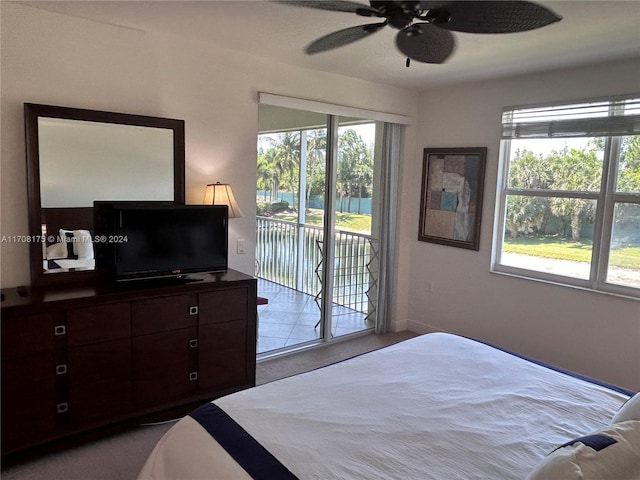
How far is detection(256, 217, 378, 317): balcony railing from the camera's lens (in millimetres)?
4457

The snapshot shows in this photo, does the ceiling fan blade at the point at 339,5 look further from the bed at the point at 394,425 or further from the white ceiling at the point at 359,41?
the bed at the point at 394,425

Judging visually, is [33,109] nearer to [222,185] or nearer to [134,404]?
[222,185]

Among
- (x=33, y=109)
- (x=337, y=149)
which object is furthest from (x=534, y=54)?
(x=33, y=109)

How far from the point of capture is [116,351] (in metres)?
2.54

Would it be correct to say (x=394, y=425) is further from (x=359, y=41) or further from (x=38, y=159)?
(x=38, y=159)

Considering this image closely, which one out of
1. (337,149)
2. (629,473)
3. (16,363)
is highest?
(337,149)

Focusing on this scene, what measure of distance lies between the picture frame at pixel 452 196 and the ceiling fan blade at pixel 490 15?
2.36m

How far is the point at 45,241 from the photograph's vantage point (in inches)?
105

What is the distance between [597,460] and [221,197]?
261 cm

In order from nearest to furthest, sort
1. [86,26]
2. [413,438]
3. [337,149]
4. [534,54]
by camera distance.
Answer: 1. [413,438]
2. [86,26]
3. [534,54]
4. [337,149]

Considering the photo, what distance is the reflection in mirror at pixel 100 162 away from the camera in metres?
2.64

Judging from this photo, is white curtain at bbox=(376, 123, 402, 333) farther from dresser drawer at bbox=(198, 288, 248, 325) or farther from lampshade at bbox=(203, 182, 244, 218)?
dresser drawer at bbox=(198, 288, 248, 325)

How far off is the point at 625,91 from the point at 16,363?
13.7ft

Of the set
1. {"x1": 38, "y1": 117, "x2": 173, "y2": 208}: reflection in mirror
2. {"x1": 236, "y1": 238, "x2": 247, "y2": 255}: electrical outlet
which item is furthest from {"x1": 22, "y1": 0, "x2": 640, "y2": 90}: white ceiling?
{"x1": 236, "y1": 238, "x2": 247, "y2": 255}: electrical outlet
